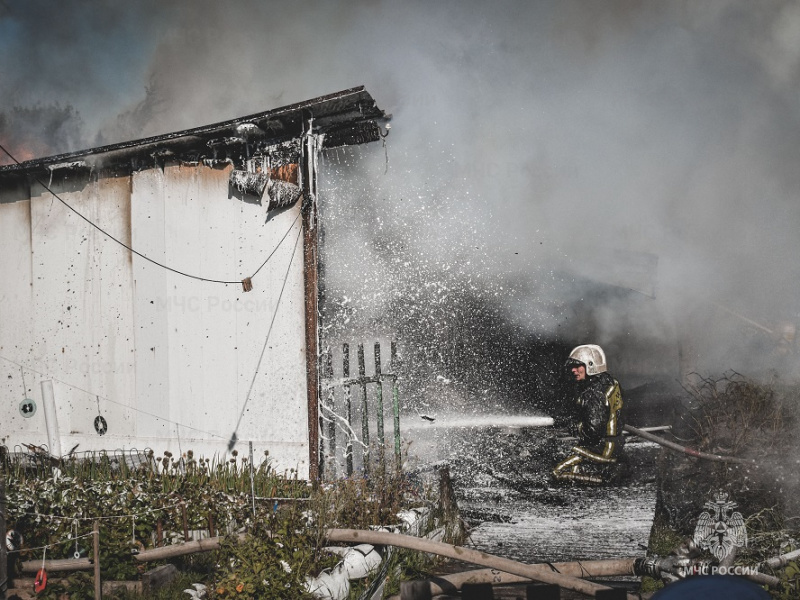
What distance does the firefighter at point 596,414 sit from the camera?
291 inches

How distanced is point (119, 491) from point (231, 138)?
5092 mm

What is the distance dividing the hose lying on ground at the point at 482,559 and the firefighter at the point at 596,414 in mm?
2578

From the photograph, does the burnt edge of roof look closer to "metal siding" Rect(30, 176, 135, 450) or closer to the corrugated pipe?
"metal siding" Rect(30, 176, 135, 450)

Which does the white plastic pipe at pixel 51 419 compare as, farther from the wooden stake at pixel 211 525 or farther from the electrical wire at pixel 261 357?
the wooden stake at pixel 211 525

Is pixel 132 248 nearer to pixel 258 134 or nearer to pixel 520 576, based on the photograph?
pixel 258 134

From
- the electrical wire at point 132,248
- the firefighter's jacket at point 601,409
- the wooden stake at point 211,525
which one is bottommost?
the wooden stake at point 211,525

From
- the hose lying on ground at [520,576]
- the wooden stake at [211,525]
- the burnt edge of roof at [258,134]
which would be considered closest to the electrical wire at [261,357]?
the burnt edge of roof at [258,134]

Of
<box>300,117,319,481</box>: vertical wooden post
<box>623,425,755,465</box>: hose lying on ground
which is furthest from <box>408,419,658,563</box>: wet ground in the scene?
<box>300,117,319,481</box>: vertical wooden post

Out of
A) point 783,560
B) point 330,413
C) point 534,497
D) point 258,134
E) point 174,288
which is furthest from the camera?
point 174,288

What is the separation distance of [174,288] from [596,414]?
6562 millimetres

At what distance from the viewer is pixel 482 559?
16.4ft

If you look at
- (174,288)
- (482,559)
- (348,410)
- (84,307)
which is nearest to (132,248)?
(174,288)

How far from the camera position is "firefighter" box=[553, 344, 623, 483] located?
739cm

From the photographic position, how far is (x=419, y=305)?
10945mm
